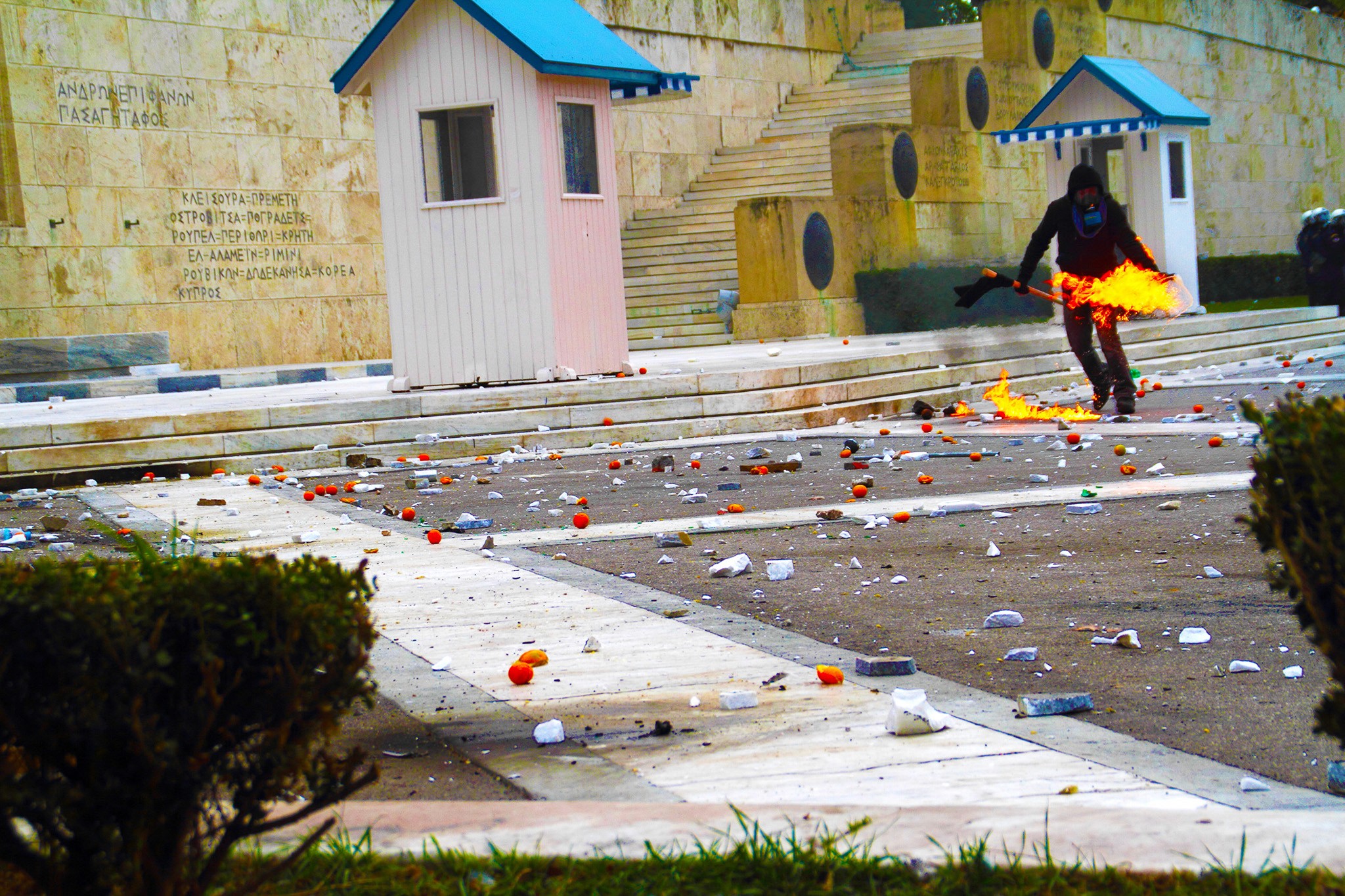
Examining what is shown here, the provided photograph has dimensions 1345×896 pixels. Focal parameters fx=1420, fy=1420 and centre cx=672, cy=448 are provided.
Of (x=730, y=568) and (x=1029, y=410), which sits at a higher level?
(x=1029, y=410)

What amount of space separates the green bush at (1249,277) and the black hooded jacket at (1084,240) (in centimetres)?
2110

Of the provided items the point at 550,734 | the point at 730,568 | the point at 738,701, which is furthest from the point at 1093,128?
the point at 550,734

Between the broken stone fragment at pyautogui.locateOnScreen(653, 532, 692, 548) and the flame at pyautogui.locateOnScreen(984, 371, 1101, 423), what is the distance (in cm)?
633

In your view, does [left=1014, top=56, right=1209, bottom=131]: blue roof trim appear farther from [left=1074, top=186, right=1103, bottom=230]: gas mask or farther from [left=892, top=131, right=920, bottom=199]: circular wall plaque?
[left=1074, top=186, right=1103, bottom=230]: gas mask

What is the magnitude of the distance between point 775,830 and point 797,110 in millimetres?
29574

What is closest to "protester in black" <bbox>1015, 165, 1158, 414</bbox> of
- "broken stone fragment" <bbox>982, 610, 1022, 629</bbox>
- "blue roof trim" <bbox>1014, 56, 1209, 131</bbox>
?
"broken stone fragment" <bbox>982, 610, 1022, 629</bbox>

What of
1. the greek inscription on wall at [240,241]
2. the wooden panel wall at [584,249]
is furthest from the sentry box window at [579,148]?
the greek inscription on wall at [240,241]

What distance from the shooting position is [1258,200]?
38000 mm

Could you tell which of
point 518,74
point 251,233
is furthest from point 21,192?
point 518,74

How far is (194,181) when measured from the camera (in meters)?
20.2

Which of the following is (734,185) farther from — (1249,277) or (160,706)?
(160,706)

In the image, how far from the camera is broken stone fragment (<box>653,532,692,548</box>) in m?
6.97

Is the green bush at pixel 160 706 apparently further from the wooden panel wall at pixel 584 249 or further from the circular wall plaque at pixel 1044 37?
the circular wall plaque at pixel 1044 37

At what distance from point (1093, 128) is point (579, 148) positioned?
33.0 feet
